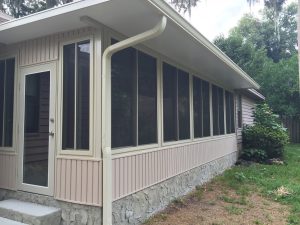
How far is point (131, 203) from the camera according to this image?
3875 millimetres

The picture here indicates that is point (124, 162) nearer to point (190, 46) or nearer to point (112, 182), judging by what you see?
point (112, 182)

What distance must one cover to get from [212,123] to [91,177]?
461 cm

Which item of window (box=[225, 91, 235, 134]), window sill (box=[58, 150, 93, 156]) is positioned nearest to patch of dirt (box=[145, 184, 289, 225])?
window sill (box=[58, 150, 93, 156])

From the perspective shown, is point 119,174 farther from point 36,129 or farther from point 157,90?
point 157,90

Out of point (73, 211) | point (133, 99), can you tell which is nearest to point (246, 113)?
point (133, 99)

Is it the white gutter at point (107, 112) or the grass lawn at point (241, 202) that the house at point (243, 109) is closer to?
the grass lawn at point (241, 202)

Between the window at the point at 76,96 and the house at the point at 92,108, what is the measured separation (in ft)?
0.04

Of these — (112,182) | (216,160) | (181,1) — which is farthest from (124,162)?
(181,1)

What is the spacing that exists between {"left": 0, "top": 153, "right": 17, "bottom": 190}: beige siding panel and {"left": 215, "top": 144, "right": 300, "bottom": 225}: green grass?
10.9 ft

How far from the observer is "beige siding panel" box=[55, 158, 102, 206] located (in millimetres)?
3369

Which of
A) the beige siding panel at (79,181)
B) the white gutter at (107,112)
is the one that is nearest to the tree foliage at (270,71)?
the white gutter at (107,112)

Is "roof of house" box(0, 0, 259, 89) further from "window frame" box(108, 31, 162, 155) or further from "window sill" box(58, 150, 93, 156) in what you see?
"window sill" box(58, 150, 93, 156)

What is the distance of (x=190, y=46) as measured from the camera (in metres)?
4.52

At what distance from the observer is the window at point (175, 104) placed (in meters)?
5.05
